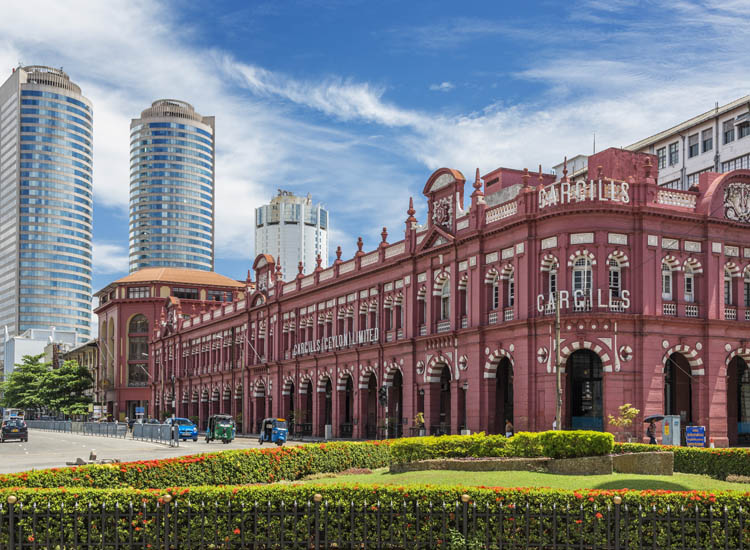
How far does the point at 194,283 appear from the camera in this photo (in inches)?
5148

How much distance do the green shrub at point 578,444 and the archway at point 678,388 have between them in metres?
21.9

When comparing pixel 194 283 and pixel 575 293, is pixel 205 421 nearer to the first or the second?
pixel 194 283

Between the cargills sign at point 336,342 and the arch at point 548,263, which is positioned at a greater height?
the arch at point 548,263

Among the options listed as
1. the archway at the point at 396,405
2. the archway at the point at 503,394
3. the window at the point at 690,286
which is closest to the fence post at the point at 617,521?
the window at the point at 690,286

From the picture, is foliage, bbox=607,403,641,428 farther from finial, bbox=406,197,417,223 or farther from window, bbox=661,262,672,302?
finial, bbox=406,197,417,223

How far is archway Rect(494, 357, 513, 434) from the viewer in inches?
1945

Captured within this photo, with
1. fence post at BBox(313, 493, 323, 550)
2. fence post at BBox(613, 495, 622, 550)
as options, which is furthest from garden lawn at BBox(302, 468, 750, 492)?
fence post at BBox(613, 495, 622, 550)

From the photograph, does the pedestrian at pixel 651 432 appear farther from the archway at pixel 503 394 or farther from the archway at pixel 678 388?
the archway at pixel 503 394

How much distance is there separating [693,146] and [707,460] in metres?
60.1

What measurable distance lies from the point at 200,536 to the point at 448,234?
132ft

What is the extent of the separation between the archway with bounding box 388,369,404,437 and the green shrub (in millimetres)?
32940

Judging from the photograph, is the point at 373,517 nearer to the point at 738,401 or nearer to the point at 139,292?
the point at 738,401

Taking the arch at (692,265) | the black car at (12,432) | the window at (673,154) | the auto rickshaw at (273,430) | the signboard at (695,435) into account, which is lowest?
the black car at (12,432)

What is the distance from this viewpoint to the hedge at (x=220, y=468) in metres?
17.2
